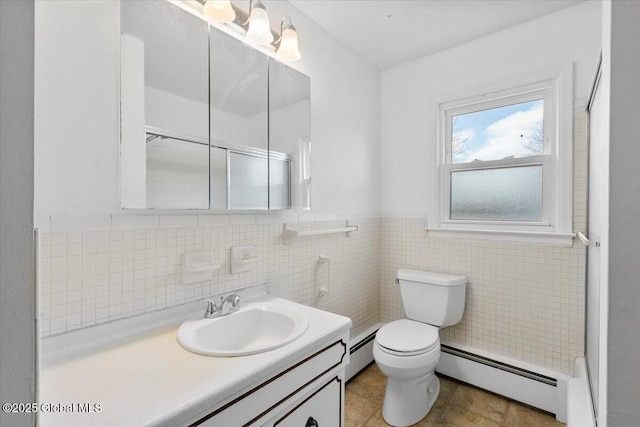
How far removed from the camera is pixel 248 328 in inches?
51.8

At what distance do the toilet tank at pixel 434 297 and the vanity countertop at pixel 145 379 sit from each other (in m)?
1.22

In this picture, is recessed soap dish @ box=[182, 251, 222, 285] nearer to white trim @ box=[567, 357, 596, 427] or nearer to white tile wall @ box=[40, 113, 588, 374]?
white tile wall @ box=[40, 113, 588, 374]

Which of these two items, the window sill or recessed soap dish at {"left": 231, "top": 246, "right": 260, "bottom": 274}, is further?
the window sill

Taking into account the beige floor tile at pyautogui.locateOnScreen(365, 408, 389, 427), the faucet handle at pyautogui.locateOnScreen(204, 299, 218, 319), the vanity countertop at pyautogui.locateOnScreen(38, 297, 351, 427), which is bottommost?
the beige floor tile at pyautogui.locateOnScreen(365, 408, 389, 427)

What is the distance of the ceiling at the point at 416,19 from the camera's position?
67.1 inches

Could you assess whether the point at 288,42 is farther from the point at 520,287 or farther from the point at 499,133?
the point at 520,287

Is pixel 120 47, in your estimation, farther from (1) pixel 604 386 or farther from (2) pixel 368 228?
(2) pixel 368 228

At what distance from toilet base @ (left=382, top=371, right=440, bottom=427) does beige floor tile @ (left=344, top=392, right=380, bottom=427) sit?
0.32 ft

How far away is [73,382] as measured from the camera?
79 cm

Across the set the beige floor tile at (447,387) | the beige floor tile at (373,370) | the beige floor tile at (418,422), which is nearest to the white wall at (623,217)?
the beige floor tile at (418,422)

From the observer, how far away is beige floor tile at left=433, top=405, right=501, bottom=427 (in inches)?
65.7

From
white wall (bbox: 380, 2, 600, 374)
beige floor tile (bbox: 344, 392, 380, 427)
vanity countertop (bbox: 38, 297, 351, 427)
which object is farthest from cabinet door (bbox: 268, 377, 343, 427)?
white wall (bbox: 380, 2, 600, 374)

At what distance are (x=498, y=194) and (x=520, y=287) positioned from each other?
0.62 metres

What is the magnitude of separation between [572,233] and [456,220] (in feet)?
2.14
